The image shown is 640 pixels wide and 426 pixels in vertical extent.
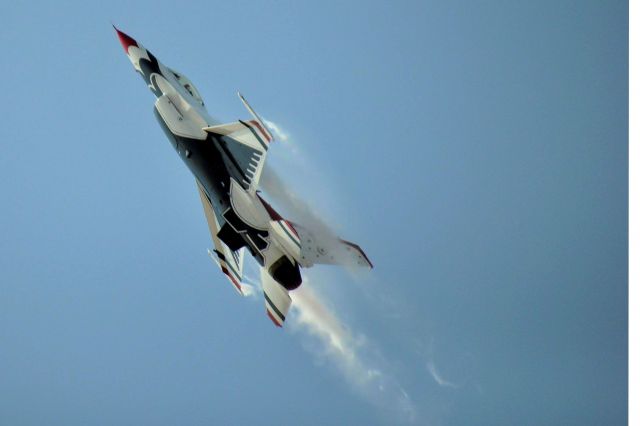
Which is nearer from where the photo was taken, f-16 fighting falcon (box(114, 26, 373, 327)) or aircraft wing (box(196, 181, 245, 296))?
f-16 fighting falcon (box(114, 26, 373, 327))

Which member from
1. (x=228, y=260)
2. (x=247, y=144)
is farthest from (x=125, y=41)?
(x=228, y=260)

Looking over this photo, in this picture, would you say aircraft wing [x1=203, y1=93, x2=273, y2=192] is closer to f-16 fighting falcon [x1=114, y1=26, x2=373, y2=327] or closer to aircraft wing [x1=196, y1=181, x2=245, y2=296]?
A: f-16 fighting falcon [x1=114, y1=26, x2=373, y2=327]

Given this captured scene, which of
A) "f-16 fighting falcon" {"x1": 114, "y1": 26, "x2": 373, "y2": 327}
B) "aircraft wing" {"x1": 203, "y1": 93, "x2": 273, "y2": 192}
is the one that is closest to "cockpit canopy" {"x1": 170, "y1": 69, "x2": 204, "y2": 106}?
"f-16 fighting falcon" {"x1": 114, "y1": 26, "x2": 373, "y2": 327}

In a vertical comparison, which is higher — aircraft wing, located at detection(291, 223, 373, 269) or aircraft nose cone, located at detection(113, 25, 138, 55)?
aircraft nose cone, located at detection(113, 25, 138, 55)

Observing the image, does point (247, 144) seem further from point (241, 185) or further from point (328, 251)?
point (328, 251)

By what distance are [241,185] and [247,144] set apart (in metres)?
1.49

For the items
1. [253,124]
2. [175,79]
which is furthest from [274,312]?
[175,79]

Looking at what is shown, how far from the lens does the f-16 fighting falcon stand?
92.9 feet

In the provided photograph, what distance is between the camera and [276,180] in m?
31.4

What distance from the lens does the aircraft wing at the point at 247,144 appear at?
27.8 metres

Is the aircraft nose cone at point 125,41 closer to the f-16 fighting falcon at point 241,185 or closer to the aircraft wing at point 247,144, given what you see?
the f-16 fighting falcon at point 241,185
